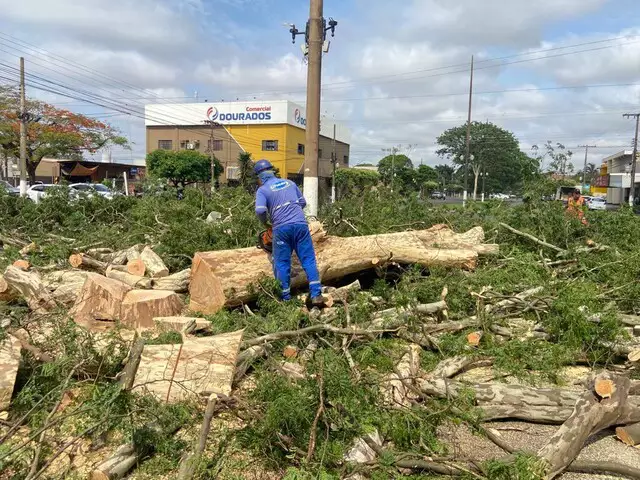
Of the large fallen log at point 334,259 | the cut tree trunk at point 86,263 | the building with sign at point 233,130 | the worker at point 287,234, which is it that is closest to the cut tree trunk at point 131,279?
the cut tree trunk at point 86,263

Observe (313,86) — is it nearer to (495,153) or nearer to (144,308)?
(144,308)

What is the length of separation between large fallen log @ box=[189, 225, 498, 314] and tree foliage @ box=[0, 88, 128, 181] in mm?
29442

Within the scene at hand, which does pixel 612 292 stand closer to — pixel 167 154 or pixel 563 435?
pixel 563 435

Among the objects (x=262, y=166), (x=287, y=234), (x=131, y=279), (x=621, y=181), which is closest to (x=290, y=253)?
(x=287, y=234)

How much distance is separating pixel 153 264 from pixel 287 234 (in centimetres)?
219

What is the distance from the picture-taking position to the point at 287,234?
5.06 meters

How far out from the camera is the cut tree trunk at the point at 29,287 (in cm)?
495

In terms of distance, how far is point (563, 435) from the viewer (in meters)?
2.78

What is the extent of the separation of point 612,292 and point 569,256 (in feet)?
5.46

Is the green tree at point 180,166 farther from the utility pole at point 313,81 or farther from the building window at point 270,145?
the utility pole at point 313,81

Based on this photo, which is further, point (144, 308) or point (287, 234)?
point (287, 234)

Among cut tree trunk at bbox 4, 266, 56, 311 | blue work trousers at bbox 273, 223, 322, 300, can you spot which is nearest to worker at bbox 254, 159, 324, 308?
blue work trousers at bbox 273, 223, 322, 300

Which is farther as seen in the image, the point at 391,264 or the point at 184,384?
the point at 391,264

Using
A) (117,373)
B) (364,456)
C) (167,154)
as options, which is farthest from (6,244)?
(167,154)
